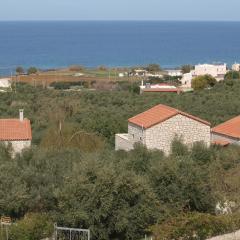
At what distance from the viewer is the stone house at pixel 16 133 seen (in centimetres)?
2564

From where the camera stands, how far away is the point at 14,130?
86.5ft

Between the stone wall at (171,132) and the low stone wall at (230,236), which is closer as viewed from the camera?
the low stone wall at (230,236)

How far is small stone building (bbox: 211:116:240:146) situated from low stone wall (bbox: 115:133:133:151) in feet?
12.2

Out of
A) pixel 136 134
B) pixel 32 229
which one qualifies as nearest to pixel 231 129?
pixel 136 134

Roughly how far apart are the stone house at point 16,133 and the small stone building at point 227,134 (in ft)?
25.6

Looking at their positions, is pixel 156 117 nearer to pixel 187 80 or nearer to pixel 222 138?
pixel 222 138

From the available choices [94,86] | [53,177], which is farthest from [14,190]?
[94,86]

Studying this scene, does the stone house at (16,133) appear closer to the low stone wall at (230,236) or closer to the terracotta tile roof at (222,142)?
the terracotta tile roof at (222,142)

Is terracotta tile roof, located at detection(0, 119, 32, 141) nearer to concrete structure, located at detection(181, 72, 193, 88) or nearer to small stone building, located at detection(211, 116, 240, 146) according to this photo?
small stone building, located at detection(211, 116, 240, 146)

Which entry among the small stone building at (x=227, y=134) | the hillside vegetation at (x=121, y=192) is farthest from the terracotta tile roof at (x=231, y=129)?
the hillside vegetation at (x=121, y=192)

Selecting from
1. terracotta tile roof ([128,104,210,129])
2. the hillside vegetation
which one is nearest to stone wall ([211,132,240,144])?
terracotta tile roof ([128,104,210,129])

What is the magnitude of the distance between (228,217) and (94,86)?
48923 millimetres

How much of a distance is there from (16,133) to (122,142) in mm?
4386

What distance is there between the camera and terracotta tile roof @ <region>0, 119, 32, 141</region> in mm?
25797
